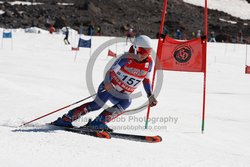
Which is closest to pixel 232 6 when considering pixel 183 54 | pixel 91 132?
pixel 183 54

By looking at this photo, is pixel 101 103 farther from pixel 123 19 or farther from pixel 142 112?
pixel 123 19

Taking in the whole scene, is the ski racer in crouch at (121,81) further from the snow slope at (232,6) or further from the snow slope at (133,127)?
the snow slope at (232,6)

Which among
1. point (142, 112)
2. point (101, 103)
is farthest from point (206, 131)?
point (101, 103)

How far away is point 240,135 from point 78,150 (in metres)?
4.42

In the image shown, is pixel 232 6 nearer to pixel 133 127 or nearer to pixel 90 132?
pixel 133 127

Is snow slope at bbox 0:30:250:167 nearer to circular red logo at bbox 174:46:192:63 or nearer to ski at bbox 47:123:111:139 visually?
ski at bbox 47:123:111:139

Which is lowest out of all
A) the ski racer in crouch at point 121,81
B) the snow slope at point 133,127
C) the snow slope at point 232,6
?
the snow slope at point 133,127

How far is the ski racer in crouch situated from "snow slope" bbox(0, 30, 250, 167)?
547 mm

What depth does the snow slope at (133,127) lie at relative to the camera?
4.81 m

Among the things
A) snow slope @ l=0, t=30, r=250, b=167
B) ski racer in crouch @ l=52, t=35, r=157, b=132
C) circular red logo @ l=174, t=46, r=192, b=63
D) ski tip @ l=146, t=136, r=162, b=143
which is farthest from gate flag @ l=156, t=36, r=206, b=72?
ski tip @ l=146, t=136, r=162, b=143

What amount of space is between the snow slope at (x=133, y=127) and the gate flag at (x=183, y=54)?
4.08 ft

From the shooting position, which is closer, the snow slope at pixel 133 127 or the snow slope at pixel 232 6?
the snow slope at pixel 133 127

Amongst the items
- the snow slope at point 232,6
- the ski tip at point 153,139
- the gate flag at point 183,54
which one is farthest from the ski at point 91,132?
the snow slope at point 232,6

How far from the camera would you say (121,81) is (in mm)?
6238
